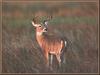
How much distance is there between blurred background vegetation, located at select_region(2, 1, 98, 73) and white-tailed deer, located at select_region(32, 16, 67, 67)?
0.14 feet

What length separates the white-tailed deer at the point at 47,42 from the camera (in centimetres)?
219

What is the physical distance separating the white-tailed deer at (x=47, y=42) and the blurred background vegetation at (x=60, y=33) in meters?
0.04

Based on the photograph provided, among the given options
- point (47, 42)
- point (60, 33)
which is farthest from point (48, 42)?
point (60, 33)

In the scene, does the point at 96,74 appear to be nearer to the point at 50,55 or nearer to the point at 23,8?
the point at 50,55

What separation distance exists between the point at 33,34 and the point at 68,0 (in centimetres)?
43

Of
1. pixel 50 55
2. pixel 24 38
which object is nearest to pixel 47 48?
pixel 50 55

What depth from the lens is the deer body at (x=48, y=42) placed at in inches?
86.3

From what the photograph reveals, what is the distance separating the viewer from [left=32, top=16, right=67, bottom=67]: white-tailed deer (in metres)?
2.19

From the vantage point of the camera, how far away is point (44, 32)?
2197 mm

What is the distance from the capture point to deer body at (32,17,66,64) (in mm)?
2191

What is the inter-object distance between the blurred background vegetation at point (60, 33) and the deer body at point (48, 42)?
0.04 meters

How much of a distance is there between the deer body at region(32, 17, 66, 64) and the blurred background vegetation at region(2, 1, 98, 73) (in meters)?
0.04

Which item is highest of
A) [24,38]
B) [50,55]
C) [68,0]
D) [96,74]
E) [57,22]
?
[68,0]

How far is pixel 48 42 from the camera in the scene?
2234 mm
